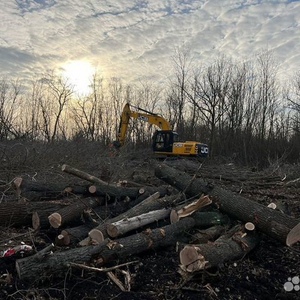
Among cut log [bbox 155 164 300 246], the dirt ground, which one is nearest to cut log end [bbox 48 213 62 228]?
the dirt ground

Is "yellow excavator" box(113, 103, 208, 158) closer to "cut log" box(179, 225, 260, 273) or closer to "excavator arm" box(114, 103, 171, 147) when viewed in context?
"excavator arm" box(114, 103, 171, 147)

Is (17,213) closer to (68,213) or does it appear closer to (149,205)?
(68,213)

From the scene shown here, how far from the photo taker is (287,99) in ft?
103

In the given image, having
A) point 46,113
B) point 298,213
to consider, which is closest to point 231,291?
point 298,213

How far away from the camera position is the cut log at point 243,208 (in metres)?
5.05

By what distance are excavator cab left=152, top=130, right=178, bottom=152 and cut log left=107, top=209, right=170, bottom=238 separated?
15.0 metres

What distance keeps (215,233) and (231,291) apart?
170 centimetres

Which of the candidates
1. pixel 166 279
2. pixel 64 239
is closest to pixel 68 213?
pixel 64 239

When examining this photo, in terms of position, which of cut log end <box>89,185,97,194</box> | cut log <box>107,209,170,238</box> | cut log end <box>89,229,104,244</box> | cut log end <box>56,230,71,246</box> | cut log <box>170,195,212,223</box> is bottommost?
cut log end <box>56,230,71,246</box>

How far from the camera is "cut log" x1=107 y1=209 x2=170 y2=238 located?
5.11 m

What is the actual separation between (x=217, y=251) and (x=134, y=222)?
60.1 inches

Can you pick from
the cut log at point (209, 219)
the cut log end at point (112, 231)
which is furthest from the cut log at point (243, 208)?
the cut log end at point (112, 231)

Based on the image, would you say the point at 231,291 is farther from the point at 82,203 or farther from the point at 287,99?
the point at 287,99

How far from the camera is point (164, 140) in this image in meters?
21.2
